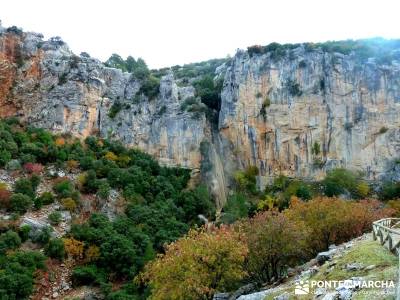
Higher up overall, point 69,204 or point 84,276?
point 69,204

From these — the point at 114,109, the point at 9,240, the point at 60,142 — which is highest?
the point at 114,109

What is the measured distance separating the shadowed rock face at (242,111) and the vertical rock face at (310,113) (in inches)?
4.7

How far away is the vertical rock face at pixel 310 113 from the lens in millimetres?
58094

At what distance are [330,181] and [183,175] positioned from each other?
17303 mm

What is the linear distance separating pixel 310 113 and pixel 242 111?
8.46 meters

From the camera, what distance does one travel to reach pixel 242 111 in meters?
62.7

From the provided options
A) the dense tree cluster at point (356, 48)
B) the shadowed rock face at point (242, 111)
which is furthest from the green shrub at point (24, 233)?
the dense tree cluster at point (356, 48)

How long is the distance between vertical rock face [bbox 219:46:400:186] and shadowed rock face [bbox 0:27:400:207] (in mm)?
118

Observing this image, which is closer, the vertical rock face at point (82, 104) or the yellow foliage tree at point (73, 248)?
the yellow foliage tree at point (73, 248)

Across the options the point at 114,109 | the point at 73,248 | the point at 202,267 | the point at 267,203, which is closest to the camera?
the point at 202,267

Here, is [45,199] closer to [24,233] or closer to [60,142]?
[24,233]

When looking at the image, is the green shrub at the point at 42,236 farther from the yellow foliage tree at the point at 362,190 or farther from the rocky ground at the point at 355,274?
the yellow foliage tree at the point at 362,190

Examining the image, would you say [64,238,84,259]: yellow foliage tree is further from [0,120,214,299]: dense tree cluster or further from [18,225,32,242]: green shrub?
[18,225,32,242]: green shrub

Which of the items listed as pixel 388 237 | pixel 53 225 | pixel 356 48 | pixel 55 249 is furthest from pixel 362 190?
pixel 388 237
